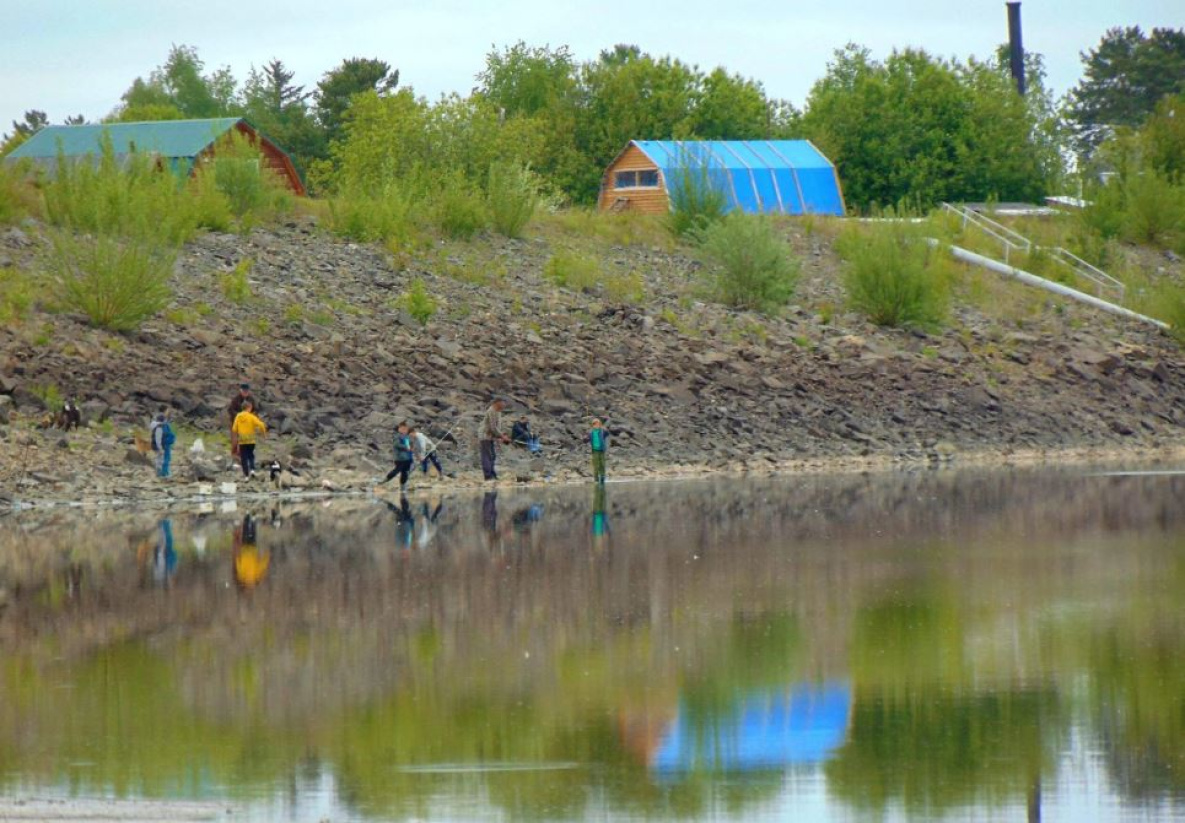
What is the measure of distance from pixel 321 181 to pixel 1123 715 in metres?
79.5

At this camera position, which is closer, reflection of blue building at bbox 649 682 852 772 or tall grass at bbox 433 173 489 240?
reflection of blue building at bbox 649 682 852 772

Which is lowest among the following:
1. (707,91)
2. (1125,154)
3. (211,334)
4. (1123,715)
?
(1123,715)

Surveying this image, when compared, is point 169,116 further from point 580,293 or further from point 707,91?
point 580,293

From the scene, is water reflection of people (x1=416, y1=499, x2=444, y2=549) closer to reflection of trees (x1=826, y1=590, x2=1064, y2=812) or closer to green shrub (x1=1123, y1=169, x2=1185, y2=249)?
reflection of trees (x1=826, y1=590, x2=1064, y2=812)

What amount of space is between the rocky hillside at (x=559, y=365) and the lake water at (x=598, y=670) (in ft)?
33.2

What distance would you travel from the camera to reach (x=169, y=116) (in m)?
92.4

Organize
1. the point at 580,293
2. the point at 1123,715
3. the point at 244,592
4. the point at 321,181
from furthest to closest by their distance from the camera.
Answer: the point at 321,181
the point at 580,293
the point at 244,592
the point at 1123,715

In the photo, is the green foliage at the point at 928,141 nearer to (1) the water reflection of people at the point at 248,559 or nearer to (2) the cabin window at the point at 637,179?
(2) the cabin window at the point at 637,179

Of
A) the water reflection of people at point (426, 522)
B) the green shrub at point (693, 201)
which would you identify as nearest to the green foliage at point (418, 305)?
the green shrub at point (693, 201)

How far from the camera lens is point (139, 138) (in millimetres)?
67688

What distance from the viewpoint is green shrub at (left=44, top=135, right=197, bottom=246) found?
146ft

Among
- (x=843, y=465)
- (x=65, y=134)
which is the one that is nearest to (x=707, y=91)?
(x=65, y=134)

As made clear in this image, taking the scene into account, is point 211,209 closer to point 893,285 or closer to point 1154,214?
point 893,285

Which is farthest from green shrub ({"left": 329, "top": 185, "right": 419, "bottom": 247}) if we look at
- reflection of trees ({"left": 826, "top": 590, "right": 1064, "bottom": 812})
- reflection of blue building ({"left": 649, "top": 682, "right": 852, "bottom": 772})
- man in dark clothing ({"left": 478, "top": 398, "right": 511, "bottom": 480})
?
reflection of blue building ({"left": 649, "top": 682, "right": 852, "bottom": 772})
